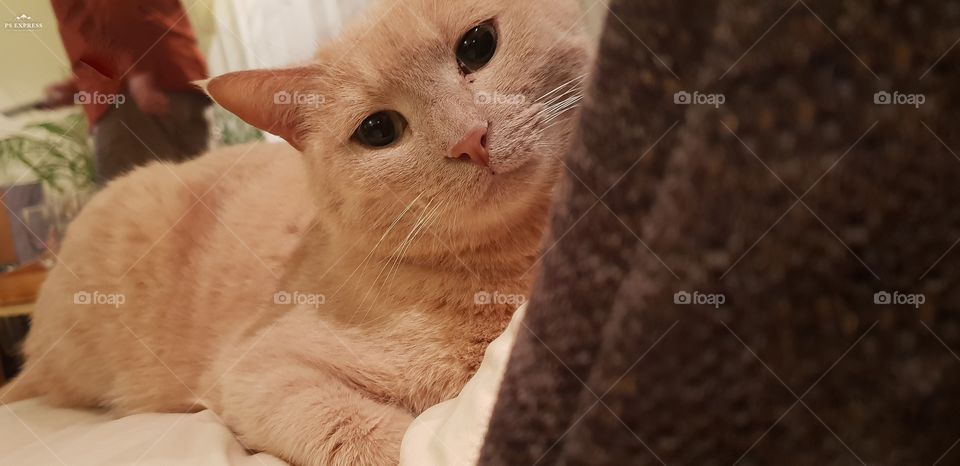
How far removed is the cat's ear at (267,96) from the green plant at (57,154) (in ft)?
3.36

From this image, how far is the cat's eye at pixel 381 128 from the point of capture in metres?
1.06

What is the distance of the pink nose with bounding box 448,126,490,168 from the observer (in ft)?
2.93

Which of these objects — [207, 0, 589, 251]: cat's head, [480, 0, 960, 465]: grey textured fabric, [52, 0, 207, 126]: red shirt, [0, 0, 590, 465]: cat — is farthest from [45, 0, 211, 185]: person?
[480, 0, 960, 465]: grey textured fabric

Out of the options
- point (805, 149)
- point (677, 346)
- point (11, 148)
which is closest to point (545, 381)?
point (677, 346)

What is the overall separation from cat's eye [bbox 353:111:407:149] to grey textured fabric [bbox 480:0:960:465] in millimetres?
703

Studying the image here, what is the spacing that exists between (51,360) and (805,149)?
176 cm

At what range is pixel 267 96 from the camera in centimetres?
111

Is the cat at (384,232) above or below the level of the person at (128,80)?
below

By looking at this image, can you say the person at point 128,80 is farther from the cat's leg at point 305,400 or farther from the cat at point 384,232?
the cat's leg at point 305,400

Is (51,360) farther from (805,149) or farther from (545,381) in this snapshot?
(805,149)

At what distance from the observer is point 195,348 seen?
4.35 ft

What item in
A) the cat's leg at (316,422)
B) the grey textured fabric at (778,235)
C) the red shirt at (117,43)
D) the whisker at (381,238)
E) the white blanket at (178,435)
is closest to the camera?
the grey textured fabric at (778,235)

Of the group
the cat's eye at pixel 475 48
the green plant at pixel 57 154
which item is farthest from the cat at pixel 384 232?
the green plant at pixel 57 154

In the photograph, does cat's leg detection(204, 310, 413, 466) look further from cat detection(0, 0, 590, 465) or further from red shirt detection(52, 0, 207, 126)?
red shirt detection(52, 0, 207, 126)
